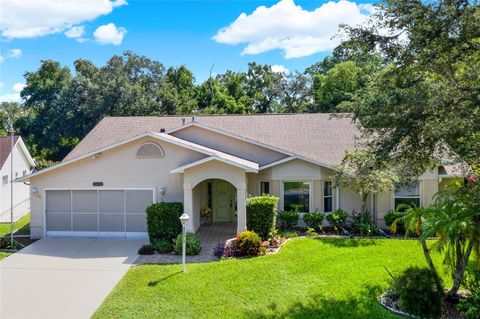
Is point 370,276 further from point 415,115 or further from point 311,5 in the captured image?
point 311,5

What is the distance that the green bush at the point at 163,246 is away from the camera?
15.2 metres

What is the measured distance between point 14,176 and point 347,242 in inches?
963

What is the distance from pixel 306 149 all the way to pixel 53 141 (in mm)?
30783

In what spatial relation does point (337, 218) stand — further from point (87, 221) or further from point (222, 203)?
point (87, 221)

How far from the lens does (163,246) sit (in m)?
15.3

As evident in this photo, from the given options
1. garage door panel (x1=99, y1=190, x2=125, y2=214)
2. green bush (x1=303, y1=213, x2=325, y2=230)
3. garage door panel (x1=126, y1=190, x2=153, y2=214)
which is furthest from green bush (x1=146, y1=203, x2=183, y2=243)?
green bush (x1=303, y1=213, x2=325, y2=230)

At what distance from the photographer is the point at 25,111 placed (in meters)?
46.4

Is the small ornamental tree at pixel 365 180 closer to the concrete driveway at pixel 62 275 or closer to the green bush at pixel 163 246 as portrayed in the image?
the green bush at pixel 163 246

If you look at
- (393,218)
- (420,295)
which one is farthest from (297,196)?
(420,295)

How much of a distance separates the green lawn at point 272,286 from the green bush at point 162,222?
2.55 meters

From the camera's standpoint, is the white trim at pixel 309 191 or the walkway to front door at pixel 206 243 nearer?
the walkway to front door at pixel 206 243

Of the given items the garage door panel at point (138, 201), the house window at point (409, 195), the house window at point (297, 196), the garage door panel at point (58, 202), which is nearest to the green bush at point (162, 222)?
the garage door panel at point (138, 201)

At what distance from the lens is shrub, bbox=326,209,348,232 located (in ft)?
58.3

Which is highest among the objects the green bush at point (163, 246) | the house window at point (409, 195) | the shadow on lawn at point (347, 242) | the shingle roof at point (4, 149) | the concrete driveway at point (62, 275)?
the shingle roof at point (4, 149)
